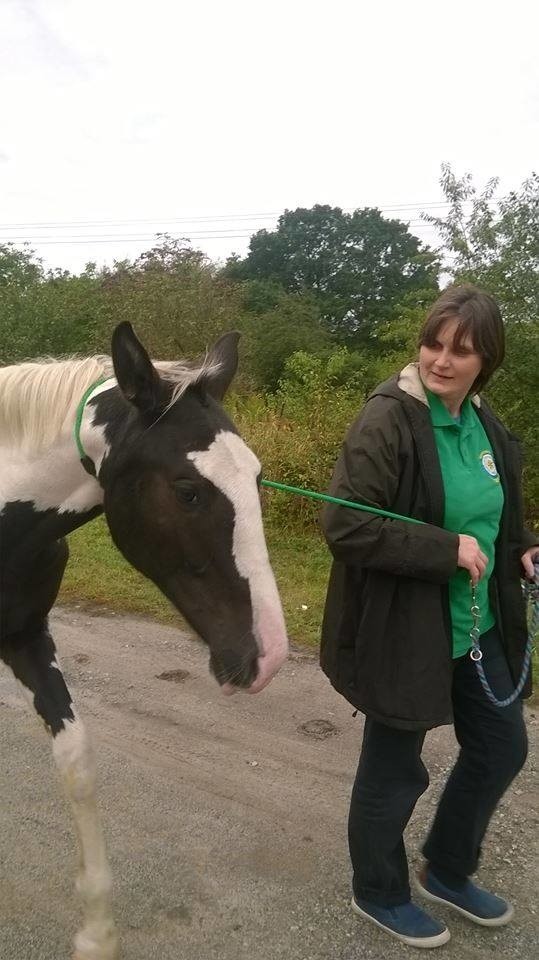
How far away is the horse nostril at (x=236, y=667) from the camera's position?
5.90ft

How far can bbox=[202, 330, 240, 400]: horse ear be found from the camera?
6.97 ft

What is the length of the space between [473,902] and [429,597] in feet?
4.05

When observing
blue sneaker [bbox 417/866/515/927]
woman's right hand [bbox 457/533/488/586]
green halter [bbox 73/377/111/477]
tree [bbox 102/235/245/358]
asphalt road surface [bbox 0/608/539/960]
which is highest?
tree [bbox 102/235/245/358]

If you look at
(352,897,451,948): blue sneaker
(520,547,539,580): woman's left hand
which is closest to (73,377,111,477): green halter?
(520,547,539,580): woman's left hand

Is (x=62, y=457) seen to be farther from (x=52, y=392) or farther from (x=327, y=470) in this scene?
(x=327, y=470)

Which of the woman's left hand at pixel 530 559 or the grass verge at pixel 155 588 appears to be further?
the grass verge at pixel 155 588

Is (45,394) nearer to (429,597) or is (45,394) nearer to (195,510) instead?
(195,510)

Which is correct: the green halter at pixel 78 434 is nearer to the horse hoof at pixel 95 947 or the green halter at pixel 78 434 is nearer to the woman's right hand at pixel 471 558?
the woman's right hand at pixel 471 558

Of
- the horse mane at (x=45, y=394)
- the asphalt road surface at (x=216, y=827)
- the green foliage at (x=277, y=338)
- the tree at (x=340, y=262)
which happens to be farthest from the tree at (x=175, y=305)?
the tree at (x=340, y=262)

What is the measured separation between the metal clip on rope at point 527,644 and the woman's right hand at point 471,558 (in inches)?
4.7

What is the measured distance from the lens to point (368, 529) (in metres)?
1.96

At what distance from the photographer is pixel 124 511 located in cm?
201

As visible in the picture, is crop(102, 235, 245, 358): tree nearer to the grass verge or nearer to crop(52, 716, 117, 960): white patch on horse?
the grass verge

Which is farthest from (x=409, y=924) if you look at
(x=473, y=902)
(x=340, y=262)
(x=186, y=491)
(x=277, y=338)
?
(x=340, y=262)
